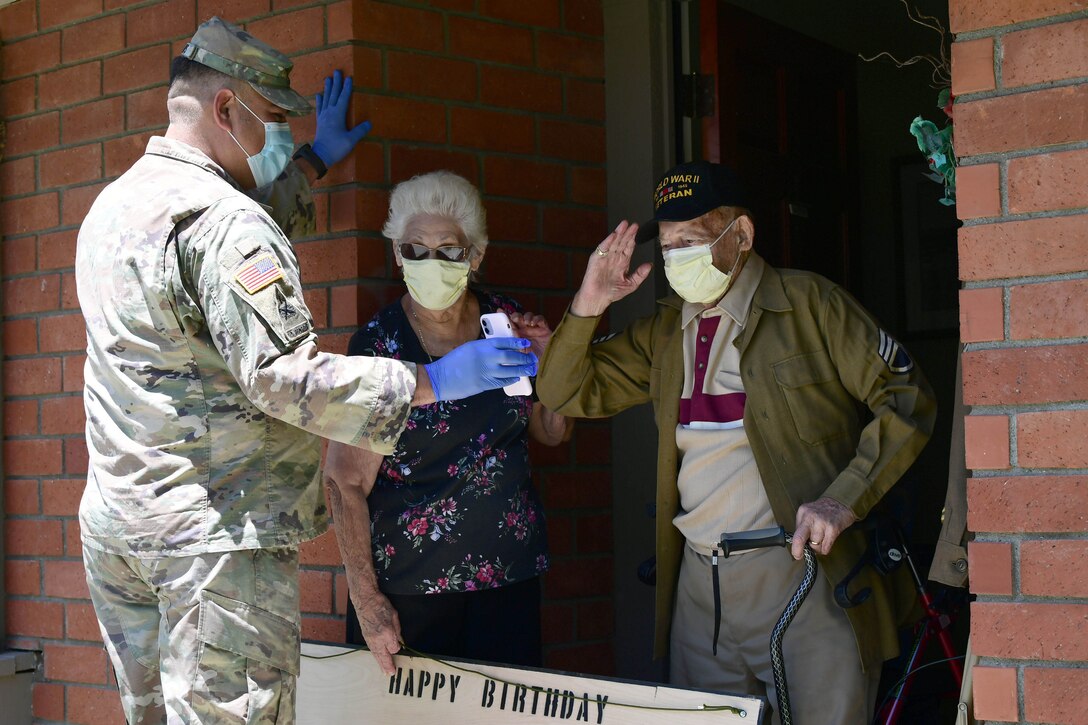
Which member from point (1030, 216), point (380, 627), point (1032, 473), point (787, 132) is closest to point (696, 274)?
point (1030, 216)

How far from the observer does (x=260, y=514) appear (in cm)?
262

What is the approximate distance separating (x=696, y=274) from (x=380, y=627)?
1160 millimetres

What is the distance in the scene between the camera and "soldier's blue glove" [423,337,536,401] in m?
2.64

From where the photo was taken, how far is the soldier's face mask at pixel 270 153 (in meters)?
2.83

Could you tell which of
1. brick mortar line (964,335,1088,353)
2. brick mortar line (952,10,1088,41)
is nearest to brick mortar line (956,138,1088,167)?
brick mortar line (952,10,1088,41)

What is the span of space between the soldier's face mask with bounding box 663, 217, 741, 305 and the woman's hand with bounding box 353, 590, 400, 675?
42.1 inches

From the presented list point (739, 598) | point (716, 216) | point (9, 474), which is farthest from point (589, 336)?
point (9, 474)

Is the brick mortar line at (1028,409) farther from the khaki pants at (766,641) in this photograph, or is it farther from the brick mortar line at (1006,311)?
the khaki pants at (766,641)

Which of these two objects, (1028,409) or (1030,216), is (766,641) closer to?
(1028,409)

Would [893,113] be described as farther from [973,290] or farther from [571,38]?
[973,290]

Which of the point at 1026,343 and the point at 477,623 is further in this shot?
the point at 477,623

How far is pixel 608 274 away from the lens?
10.4 ft

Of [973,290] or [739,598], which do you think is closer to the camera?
[973,290]

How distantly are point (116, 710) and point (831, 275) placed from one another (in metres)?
2.92
